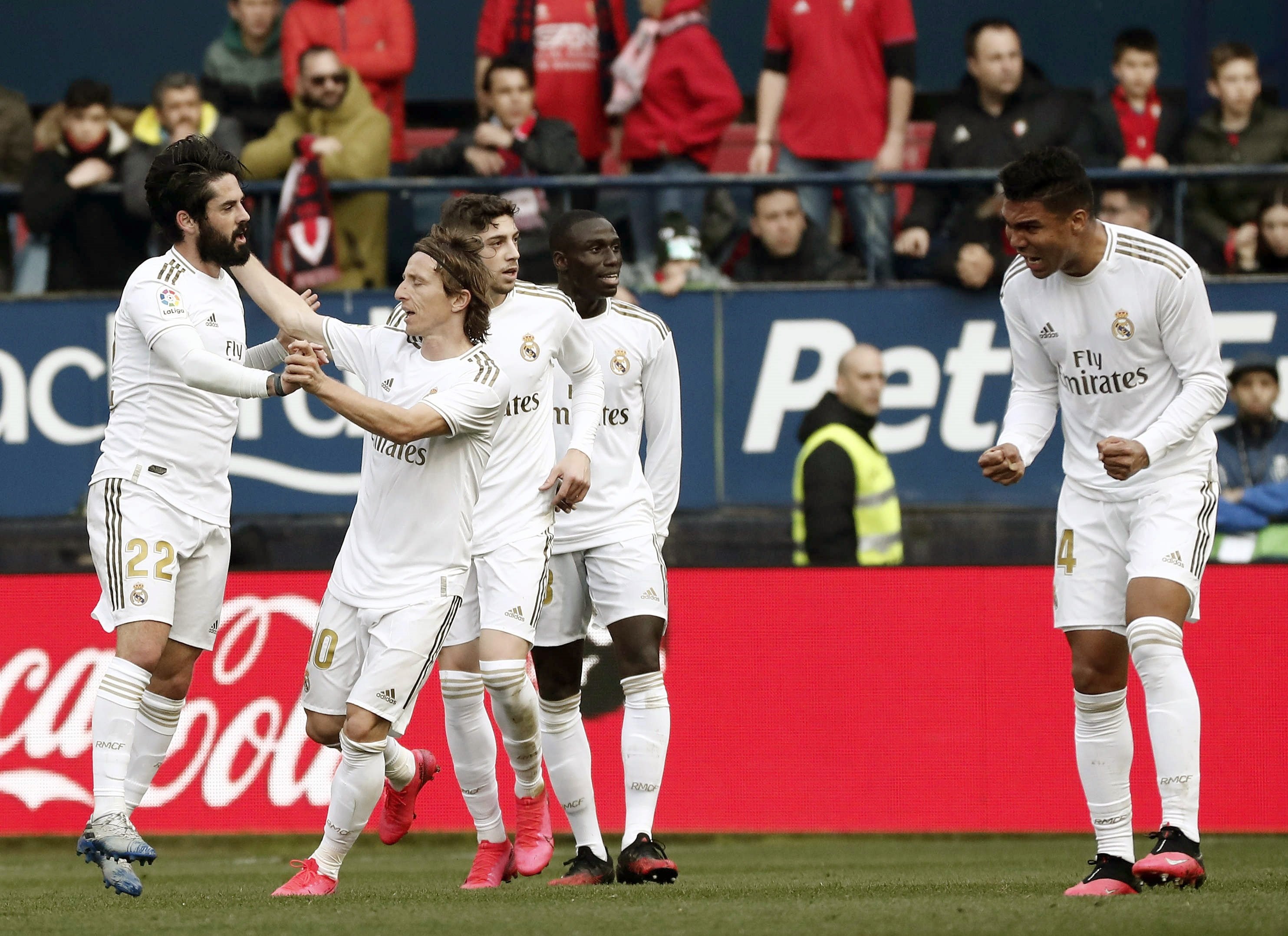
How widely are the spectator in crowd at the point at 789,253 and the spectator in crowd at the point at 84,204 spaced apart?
3534mm

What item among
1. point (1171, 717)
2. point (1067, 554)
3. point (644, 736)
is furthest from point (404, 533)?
point (1171, 717)

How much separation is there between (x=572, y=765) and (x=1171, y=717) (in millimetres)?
2169

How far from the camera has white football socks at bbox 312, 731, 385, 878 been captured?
5.82 meters

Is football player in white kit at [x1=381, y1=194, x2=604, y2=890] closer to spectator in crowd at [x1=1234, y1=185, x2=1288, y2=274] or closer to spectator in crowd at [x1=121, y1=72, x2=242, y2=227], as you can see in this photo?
spectator in crowd at [x1=121, y1=72, x2=242, y2=227]

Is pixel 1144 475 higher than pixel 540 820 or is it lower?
higher

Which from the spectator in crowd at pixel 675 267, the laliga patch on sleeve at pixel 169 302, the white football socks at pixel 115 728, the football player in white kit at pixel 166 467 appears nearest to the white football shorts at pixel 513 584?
the football player in white kit at pixel 166 467

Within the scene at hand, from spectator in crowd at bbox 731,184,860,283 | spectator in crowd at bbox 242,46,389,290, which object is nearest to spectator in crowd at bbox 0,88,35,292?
spectator in crowd at bbox 242,46,389,290

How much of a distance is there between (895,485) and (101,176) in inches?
193

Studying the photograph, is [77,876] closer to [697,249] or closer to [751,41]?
[697,249]

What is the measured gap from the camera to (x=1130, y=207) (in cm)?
1044

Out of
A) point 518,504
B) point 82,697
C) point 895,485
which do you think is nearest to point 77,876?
point 82,697

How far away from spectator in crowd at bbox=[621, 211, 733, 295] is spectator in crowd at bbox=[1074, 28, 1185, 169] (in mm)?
2231

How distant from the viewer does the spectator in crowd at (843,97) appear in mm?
10805

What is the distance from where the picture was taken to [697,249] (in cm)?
1073
